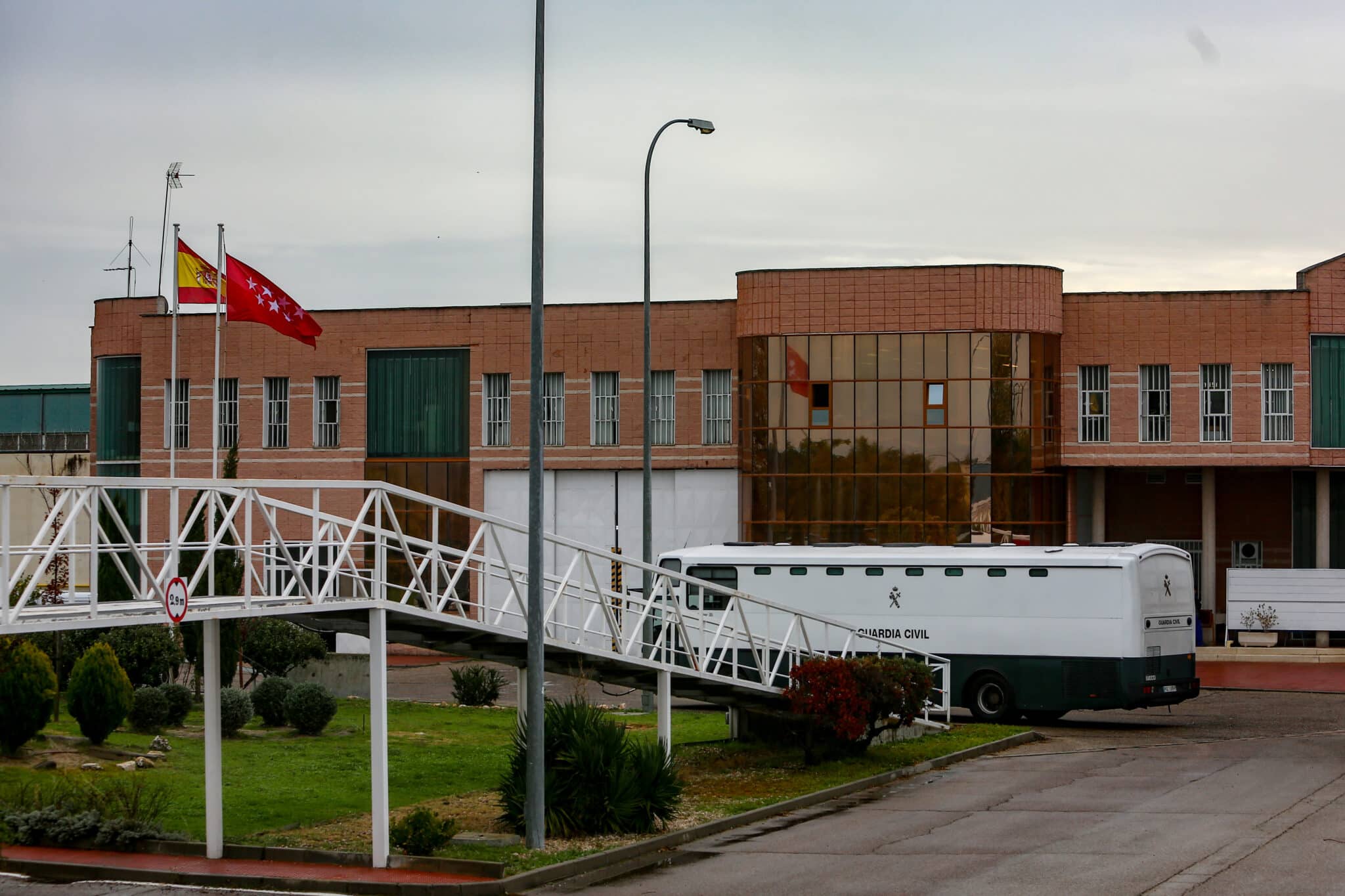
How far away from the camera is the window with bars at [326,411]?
50.9m

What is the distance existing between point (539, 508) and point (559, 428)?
107ft

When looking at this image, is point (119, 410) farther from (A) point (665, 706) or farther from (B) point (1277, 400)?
(A) point (665, 706)

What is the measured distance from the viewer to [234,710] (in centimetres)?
2617

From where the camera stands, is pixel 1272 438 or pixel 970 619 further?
pixel 1272 438

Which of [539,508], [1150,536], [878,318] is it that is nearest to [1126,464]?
[1150,536]

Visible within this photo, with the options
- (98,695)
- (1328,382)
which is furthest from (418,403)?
(98,695)

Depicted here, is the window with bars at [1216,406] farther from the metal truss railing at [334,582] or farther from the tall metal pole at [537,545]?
the tall metal pole at [537,545]

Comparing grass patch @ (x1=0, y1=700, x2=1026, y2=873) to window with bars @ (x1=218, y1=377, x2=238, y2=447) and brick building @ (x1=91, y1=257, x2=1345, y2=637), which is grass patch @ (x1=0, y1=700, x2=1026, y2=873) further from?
window with bars @ (x1=218, y1=377, x2=238, y2=447)

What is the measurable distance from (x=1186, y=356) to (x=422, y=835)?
116 feet

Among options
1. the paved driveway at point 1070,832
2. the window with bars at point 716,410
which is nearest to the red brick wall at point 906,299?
the window with bars at point 716,410

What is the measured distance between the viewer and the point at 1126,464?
4656cm

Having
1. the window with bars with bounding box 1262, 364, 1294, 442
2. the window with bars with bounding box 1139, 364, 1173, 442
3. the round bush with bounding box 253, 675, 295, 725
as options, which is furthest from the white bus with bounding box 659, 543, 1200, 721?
the window with bars with bounding box 1262, 364, 1294, 442

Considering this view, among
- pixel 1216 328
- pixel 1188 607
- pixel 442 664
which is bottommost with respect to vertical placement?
pixel 442 664

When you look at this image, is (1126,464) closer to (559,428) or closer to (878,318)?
(878,318)
